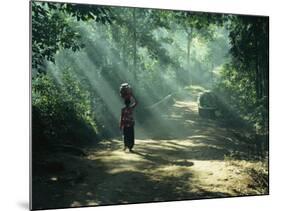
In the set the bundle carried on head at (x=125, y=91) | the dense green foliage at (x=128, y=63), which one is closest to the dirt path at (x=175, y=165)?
the dense green foliage at (x=128, y=63)

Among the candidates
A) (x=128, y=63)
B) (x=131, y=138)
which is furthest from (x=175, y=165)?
(x=128, y=63)

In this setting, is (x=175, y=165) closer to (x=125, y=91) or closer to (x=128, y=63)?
(x=125, y=91)

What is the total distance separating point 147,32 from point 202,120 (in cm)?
105

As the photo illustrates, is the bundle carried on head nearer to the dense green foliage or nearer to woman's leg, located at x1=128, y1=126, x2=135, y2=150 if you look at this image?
the dense green foliage

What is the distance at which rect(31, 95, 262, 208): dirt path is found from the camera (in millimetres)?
4723

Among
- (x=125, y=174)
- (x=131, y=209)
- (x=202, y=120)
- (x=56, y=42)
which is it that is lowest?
(x=131, y=209)

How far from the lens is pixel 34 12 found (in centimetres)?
462

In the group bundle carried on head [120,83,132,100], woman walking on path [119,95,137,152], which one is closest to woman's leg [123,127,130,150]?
woman walking on path [119,95,137,152]

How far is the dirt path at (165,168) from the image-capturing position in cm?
472

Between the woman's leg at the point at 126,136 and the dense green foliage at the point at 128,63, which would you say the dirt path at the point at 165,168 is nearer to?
the woman's leg at the point at 126,136

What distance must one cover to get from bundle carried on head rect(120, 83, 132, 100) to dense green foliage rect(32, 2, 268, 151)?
5 cm

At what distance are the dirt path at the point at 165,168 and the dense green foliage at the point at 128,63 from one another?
222 millimetres
